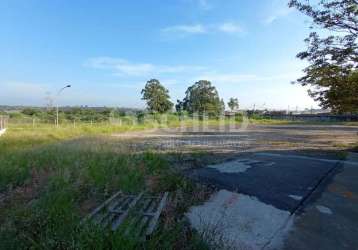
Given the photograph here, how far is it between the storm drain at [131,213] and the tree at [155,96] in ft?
134

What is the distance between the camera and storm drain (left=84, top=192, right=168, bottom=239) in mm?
3030

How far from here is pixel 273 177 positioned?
5.73 meters

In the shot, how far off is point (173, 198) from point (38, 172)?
123 inches

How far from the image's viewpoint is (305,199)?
4.52 metres

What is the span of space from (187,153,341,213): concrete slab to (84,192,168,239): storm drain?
4.93ft

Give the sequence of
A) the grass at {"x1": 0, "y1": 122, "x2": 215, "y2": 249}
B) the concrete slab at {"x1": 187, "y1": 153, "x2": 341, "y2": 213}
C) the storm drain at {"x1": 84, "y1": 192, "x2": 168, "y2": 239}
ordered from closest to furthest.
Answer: the grass at {"x1": 0, "y1": 122, "x2": 215, "y2": 249}
the storm drain at {"x1": 84, "y1": 192, "x2": 168, "y2": 239}
the concrete slab at {"x1": 187, "y1": 153, "x2": 341, "y2": 213}

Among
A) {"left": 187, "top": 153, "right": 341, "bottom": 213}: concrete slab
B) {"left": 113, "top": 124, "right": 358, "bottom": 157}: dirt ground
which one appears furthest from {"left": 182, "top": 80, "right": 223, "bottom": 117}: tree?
{"left": 187, "top": 153, "right": 341, "bottom": 213}: concrete slab

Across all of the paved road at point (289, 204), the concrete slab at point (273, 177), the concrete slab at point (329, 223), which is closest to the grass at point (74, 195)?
the paved road at point (289, 204)

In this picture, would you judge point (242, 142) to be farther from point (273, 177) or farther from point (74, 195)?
point (74, 195)

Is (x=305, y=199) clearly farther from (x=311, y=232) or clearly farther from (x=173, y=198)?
(x=173, y=198)

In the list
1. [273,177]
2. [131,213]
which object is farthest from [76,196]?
[273,177]

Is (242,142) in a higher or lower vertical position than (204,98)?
lower

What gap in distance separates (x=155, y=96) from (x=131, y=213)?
1672 inches

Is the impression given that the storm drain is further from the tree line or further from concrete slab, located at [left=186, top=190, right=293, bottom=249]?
the tree line
